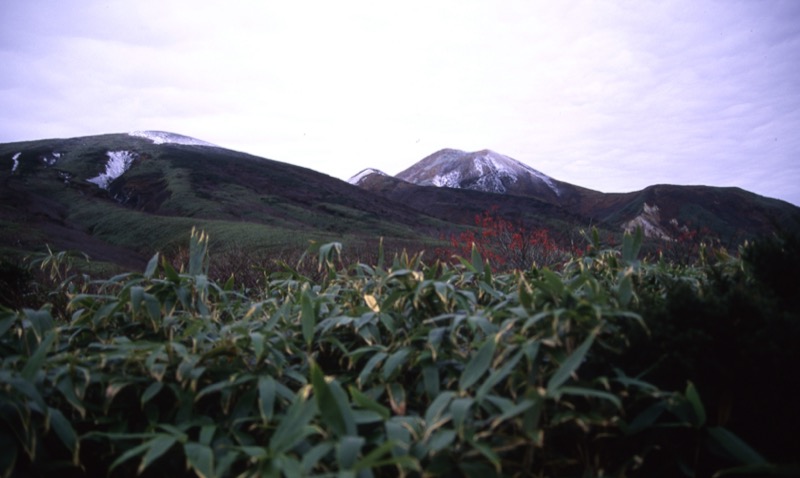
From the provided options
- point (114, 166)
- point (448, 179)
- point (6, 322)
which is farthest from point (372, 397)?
point (448, 179)

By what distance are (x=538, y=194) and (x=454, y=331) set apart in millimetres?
74774

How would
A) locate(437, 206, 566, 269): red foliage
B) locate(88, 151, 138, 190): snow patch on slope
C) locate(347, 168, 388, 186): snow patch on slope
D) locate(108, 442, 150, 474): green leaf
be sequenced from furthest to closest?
locate(347, 168, 388, 186): snow patch on slope < locate(88, 151, 138, 190): snow patch on slope < locate(437, 206, 566, 269): red foliage < locate(108, 442, 150, 474): green leaf

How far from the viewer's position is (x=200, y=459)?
1358mm

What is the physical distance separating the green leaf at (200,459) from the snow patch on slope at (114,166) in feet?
146

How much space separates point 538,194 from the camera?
73625mm

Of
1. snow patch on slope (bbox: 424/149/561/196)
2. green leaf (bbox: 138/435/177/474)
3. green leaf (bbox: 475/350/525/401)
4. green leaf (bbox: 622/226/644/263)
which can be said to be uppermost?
snow patch on slope (bbox: 424/149/561/196)

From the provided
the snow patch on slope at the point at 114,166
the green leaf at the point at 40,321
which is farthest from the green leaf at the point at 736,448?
the snow patch on slope at the point at 114,166

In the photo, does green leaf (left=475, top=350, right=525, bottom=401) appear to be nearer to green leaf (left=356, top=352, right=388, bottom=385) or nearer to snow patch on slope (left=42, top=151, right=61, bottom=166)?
green leaf (left=356, top=352, right=388, bottom=385)

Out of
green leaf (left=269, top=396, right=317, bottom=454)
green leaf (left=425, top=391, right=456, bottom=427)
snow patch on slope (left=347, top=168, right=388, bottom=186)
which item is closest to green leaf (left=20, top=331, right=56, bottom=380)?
green leaf (left=269, top=396, right=317, bottom=454)

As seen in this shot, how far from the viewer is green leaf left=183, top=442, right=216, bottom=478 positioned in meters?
1.31

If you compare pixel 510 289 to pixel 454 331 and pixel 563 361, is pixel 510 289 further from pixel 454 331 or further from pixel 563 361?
pixel 563 361

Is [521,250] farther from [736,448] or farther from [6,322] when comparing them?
[6,322]

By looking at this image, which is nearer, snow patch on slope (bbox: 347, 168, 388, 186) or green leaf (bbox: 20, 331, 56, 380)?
green leaf (bbox: 20, 331, 56, 380)

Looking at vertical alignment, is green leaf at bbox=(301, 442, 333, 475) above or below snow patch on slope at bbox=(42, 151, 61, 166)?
below
